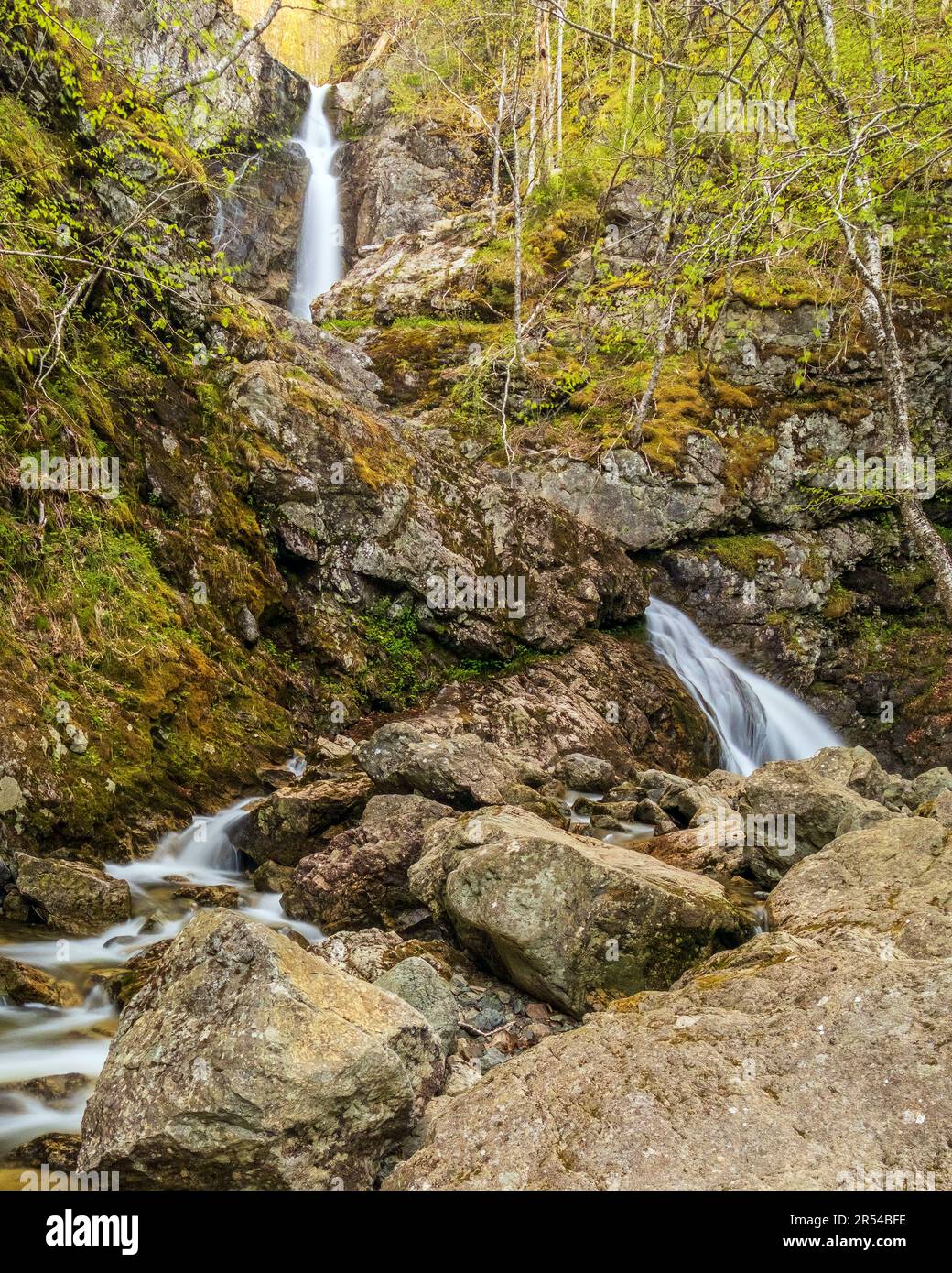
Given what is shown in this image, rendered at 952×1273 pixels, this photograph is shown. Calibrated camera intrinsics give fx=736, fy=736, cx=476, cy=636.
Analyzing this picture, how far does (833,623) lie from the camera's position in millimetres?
Result: 17438

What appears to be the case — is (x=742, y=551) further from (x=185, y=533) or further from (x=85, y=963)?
(x=85, y=963)

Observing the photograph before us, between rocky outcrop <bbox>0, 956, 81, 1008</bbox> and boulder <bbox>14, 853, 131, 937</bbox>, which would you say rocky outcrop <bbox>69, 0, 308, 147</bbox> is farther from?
rocky outcrop <bbox>0, 956, 81, 1008</bbox>

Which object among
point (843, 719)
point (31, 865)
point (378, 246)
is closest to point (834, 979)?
point (31, 865)

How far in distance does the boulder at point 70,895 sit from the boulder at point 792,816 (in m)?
5.39

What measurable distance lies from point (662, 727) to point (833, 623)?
7275mm

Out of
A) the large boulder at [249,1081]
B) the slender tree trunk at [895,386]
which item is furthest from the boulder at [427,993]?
the slender tree trunk at [895,386]

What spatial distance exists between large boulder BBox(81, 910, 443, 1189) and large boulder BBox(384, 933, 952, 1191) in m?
0.30

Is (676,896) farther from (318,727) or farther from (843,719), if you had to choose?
(843,719)

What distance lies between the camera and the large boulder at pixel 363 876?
19.6 ft

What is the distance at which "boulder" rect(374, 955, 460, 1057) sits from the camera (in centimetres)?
400

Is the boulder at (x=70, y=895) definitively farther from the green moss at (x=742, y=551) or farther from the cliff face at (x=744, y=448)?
the green moss at (x=742, y=551)

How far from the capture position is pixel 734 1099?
8.86 ft

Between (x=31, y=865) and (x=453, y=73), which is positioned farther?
(x=453, y=73)

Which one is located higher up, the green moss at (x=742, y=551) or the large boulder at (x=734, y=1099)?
the green moss at (x=742, y=551)
